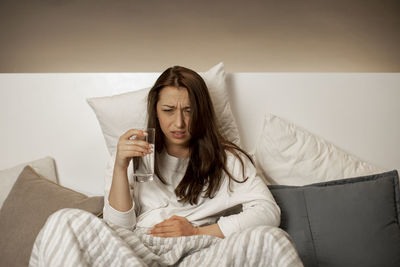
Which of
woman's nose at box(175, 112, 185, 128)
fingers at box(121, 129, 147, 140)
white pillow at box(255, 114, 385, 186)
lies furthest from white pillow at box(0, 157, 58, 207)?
white pillow at box(255, 114, 385, 186)

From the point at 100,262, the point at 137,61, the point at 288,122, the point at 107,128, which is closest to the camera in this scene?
the point at 100,262

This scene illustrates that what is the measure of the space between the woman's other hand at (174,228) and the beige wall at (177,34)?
3.15 feet

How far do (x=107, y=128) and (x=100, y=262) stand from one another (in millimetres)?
668

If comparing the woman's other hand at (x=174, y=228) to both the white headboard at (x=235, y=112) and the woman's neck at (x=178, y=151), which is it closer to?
the woman's neck at (x=178, y=151)

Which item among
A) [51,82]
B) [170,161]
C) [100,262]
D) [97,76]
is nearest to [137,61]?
[97,76]

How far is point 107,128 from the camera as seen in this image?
58.6 inches

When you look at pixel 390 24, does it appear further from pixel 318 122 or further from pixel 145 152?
pixel 145 152

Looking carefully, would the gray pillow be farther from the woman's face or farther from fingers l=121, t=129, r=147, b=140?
fingers l=121, t=129, r=147, b=140

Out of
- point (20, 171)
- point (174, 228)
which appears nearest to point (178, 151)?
point (174, 228)

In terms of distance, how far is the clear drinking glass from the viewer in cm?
112

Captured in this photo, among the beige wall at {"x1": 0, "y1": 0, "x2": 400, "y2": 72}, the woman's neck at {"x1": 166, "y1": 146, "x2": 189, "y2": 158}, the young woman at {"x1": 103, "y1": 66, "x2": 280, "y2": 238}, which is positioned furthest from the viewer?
the beige wall at {"x1": 0, "y1": 0, "x2": 400, "y2": 72}

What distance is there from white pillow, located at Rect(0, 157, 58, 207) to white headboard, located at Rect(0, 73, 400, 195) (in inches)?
1.8

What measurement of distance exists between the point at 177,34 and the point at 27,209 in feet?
3.63

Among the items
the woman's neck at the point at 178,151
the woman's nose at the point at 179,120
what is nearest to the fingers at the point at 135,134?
the woman's nose at the point at 179,120
